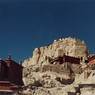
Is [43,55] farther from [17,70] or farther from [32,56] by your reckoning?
[17,70]

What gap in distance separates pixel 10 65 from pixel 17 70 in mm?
2214

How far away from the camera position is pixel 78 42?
236ft

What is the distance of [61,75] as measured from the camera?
55906mm

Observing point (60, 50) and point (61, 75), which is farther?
point (60, 50)

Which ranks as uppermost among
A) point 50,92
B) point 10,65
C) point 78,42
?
point 78,42

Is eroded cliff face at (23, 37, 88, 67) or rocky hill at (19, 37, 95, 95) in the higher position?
eroded cliff face at (23, 37, 88, 67)

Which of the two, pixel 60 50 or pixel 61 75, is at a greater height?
pixel 60 50

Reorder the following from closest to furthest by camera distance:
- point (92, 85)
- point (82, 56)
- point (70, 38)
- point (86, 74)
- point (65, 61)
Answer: point (92, 85) < point (86, 74) < point (65, 61) < point (82, 56) < point (70, 38)

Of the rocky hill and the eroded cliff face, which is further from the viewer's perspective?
the eroded cliff face

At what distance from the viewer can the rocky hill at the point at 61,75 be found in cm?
4838

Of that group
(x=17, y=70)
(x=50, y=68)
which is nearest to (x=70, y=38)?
(x=50, y=68)

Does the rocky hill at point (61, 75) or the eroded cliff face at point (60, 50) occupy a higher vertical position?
the eroded cliff face at point (60, 50)

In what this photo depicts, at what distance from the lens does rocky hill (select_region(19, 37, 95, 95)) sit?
159 ft

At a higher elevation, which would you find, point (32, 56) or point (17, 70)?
point (32, 56)
